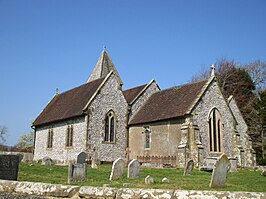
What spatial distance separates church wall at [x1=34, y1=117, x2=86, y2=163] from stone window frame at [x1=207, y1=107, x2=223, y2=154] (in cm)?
1032

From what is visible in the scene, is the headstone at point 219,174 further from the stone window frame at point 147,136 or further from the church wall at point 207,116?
the stone window frame at point 147,136

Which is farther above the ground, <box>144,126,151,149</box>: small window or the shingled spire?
the shingled spire

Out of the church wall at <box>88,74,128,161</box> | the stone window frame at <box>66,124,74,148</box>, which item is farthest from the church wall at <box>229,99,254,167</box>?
the stone window frame at <box>66,124,74,148</box>

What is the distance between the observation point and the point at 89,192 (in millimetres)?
4137

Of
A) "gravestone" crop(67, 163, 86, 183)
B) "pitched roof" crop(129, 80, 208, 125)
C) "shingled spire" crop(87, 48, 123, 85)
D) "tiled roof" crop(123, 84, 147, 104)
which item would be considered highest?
"shingled spire" crop(87, 48, 123, 85)

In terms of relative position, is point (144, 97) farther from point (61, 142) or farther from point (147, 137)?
point (61, 142)

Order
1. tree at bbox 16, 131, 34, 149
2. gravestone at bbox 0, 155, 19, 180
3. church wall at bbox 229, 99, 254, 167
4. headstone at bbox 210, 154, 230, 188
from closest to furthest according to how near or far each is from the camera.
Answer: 1. gravestone at bbox 0, 155, 19, 180
2. headstone at bbox 210, 154, 230, 188
3. church wall at bbox 229, 99, 254, 167
4. tree at bbox 16, 131, 34, 149

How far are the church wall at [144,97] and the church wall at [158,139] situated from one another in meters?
2.09

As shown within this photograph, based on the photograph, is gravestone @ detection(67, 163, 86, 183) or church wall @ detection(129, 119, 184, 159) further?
church wall @ detection(129, 119, 184, 159)

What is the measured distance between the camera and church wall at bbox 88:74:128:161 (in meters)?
25.7

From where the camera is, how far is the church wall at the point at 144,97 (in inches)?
1149

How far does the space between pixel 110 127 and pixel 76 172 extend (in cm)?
1398

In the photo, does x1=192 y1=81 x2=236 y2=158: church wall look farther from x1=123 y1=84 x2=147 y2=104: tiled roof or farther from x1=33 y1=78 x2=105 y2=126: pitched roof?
x1=33 y1=78 x2=105 y2=126: pitched roof

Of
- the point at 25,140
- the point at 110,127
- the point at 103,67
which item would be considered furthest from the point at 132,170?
the point at 25,140
